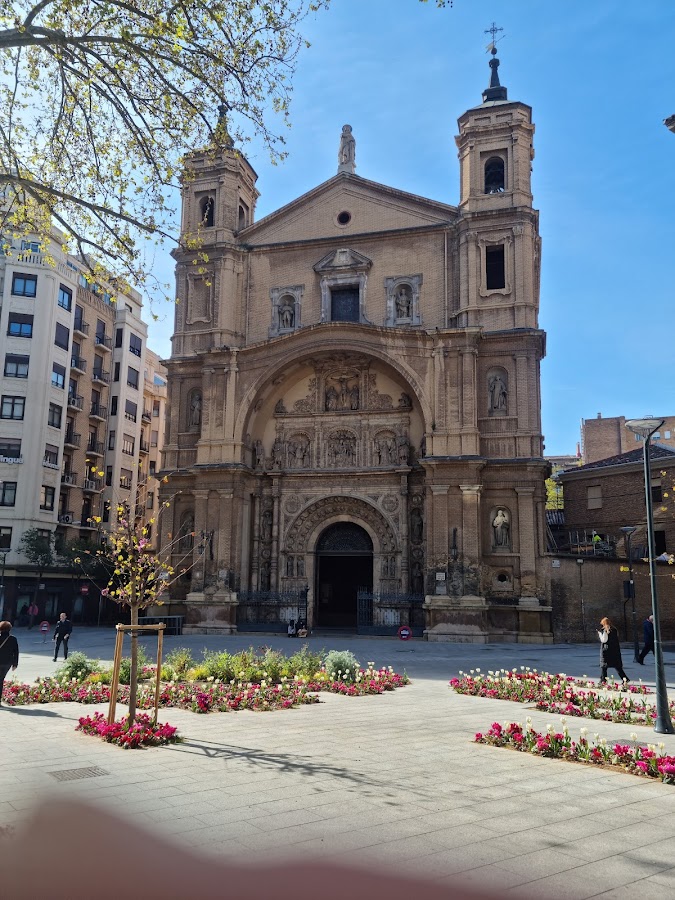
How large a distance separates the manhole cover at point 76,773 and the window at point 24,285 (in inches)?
1601

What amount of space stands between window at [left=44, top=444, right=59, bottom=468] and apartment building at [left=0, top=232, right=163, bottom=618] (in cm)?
7

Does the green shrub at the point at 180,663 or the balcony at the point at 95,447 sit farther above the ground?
the balcony at the point at 95,447

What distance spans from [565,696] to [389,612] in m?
18.9

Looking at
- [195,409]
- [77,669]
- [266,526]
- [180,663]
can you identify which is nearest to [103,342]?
[195,409]

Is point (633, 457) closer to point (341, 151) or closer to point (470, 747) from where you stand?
point (341, 151)

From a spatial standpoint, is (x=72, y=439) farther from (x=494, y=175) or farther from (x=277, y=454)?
(x=494, y=175)

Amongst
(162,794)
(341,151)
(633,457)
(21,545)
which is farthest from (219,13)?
(21,545)

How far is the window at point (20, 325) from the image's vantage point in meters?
43.3

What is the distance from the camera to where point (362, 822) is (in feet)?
21.1

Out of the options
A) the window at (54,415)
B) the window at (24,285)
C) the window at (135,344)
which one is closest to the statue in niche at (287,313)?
the window at (54,415)

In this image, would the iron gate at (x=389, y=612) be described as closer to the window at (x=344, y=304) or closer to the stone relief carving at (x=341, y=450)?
the stone relief carving at (x=341, y=450)

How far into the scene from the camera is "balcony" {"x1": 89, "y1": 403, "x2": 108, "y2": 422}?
48709 mm

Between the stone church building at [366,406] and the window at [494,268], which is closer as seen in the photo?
the stone church building at [366,406]

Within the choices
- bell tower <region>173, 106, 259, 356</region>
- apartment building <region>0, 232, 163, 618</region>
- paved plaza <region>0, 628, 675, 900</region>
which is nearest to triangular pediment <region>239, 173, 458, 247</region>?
bell tower <region>173, 106, 259, 356</region>
